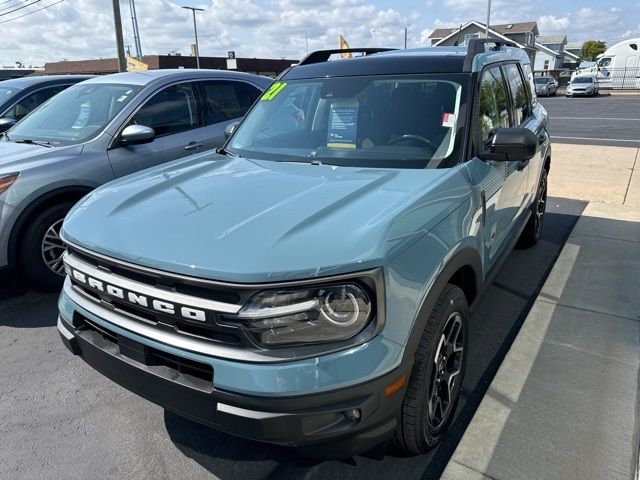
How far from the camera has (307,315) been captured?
1.77 m

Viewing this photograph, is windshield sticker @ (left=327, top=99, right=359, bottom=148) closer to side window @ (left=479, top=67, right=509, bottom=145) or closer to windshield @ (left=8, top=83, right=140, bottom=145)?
side window @ (left=479, top=67, right=509, bottom=145)

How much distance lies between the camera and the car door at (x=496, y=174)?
9.52 feet

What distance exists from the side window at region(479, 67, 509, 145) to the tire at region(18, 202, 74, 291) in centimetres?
341

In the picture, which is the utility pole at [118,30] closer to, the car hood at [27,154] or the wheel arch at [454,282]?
the car hood at [27,154]

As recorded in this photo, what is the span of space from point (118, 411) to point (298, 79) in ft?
8.08

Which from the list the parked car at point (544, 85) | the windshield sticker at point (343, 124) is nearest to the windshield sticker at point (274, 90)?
the windshield sticker at point (343, 124)

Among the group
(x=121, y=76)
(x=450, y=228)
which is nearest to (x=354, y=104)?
(x=450, y=228)

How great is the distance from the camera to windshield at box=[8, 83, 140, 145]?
15.5ft

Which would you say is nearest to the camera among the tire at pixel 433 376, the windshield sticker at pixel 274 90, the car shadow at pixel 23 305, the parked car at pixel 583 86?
the tire at pixel 433 376

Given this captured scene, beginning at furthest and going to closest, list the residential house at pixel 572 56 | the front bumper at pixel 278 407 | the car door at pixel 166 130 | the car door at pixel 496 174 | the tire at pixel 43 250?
the residential house at pixel 572 56 < the car door at pixel 166 130 < the tire at pixel 43 250 < the car door at pixel 496 174 < the front bumper at pixel 278 407

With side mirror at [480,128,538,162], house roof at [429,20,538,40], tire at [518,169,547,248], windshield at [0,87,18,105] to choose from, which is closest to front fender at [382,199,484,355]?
side mirror at [480,128,538,162]

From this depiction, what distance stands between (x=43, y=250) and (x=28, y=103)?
4231 mm

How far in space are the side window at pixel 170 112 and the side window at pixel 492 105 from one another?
3170 millimetres

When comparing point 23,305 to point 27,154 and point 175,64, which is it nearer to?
point 27,154
